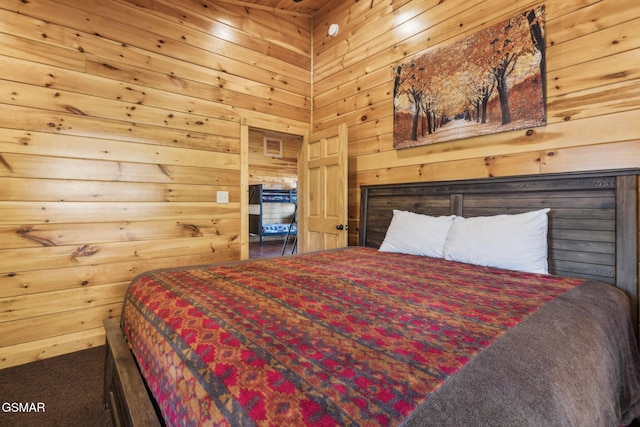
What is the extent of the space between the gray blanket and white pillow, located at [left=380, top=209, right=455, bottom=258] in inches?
37.8

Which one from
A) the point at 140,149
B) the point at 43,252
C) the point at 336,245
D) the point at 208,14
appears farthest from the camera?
the point at 336,245

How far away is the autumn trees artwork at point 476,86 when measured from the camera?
207 cm

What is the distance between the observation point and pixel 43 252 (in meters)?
2.30

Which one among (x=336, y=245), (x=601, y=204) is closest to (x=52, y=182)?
(x=336, y=245)

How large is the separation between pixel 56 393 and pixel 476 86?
11.4ft

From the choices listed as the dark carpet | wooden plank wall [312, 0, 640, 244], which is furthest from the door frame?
the dark carpet

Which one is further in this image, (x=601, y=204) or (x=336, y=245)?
(x=336, y=245)

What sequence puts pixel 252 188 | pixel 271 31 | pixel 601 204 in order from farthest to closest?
pixel 252 188, pixel 271 31, pixel 601 204

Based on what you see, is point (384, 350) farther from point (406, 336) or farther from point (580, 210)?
point (580, 210)

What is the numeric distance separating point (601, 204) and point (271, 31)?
343 cm

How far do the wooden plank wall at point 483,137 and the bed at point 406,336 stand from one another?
9.1 inches

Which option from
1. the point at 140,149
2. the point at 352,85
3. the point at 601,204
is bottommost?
the point at 601,204

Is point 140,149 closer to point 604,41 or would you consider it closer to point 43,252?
point 43,252

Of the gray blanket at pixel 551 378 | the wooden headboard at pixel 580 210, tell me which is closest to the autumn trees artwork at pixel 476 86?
the wooden headboard at pixel 580 210
